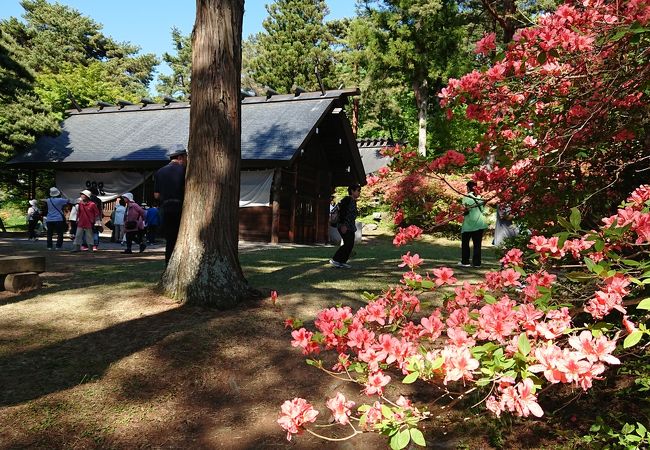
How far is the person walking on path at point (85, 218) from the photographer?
10.5m

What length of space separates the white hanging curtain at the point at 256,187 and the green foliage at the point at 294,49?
70.8ft

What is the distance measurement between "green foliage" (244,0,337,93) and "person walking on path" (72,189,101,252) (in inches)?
1055

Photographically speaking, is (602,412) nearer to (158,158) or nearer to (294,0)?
(158,158)

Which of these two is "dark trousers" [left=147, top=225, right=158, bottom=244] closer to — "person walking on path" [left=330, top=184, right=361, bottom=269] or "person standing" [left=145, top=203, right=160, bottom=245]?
"person standing" [left=145, top=203, right=160, bottom=245]

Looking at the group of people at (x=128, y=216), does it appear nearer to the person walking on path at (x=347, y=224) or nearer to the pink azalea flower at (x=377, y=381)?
the person walking on path at (x=347, y=224)

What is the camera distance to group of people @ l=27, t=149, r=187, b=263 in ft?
19.8

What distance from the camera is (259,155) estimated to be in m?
14.7

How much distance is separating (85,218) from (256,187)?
232 inches

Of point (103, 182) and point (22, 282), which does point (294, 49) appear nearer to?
point (103, 182)

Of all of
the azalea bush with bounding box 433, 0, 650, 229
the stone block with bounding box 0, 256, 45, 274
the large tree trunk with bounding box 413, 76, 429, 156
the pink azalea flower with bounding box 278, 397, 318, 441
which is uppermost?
the large tree trunk with bounding box 413, 76, 429, 156

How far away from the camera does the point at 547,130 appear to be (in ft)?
9.75

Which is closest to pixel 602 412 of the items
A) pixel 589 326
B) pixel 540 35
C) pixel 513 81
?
pixel 589 326

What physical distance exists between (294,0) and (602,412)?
38952mm

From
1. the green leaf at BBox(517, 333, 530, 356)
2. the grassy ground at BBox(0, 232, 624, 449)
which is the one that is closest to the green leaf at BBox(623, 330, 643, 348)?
the green leaf at BBox(517, 333, 530, 356)
